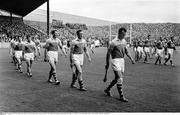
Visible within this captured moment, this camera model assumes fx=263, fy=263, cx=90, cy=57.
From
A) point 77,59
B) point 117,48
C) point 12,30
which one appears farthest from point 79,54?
point 12,30

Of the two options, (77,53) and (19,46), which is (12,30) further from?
(77,53)

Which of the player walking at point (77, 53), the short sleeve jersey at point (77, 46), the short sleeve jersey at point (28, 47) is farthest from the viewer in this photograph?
the short sleeve jersey at point (28, 47)

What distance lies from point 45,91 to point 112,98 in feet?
6.96

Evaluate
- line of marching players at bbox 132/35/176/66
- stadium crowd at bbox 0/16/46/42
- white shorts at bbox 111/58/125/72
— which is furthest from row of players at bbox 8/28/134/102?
stadium crowd at bbox 0/16/46/42

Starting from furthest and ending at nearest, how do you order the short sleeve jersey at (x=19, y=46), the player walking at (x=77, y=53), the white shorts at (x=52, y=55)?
the short sleeve jersey at (x=19, y=46)
the white shorts at (x=52, y=55)
the player walking at (x=77, y=53)

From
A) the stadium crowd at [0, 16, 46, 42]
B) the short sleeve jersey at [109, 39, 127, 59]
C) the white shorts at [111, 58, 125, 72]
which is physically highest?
the stadium crowd at [0, 16, 46, 42]

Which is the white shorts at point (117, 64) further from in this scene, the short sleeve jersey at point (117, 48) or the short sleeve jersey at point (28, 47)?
the short sleeve jersey at point (28, 47)

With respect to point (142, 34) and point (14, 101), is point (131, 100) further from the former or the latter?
point (142, 34)

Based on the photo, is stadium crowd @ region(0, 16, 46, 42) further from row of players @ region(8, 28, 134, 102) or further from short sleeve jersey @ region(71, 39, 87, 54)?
short sleeve jersey @ region(71, 39, 87, 54)

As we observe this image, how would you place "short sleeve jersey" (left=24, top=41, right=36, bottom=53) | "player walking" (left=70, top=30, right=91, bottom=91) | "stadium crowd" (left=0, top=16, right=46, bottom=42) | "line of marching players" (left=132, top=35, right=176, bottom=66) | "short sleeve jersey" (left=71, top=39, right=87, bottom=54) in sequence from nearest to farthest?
"player walking" (left=70, top=30, right=91, bottom=91)
"short sleeve jersey" (left=71, top=39, right=87, bottom=54)
"short sleeve jersey" (left=24, top=41, right=36, bottom=53)
"line of marching players" (left=132, top=35, right=176, bottom=66)
"stadium crowd" (left=0, top=16, right=46, bottom=42)

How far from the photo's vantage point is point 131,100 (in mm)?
6816

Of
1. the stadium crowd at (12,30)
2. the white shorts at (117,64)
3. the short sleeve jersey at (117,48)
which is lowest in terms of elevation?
the white shorts at (117,64)

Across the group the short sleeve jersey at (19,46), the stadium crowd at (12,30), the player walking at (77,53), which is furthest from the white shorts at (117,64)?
the stadium crowd at (12,30)

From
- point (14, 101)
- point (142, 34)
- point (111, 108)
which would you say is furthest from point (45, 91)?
point (142, 34)
